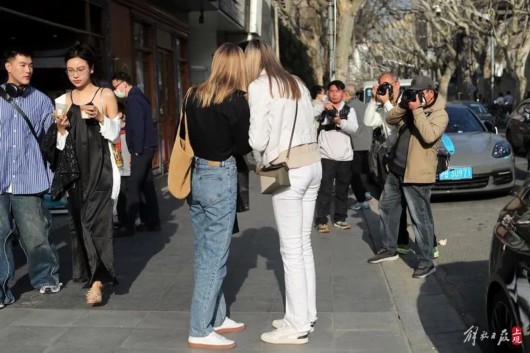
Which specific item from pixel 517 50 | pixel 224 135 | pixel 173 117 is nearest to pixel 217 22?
Answer: pixel 173 117

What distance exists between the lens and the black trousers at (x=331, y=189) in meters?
8.22

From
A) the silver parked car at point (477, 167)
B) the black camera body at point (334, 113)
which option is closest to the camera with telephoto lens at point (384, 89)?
the black camera body at point (334, 113)

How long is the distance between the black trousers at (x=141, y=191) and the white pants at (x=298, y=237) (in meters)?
4.02

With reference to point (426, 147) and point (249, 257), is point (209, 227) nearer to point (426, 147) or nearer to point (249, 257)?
point (426, 147)

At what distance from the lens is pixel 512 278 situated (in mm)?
3613

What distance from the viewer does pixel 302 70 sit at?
129 feet

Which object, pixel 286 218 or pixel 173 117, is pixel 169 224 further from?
pixel 173 117

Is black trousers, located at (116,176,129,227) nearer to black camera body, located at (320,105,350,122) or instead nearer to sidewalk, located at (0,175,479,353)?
sidewalk, located at (0,175,479,353)

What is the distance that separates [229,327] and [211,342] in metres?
0.35

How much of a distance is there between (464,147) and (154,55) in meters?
5.82

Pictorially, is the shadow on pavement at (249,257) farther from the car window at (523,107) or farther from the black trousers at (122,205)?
the car window at (523,107)

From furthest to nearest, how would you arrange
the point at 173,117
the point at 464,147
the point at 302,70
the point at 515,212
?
the point at 302,70, the point at 173,117, the point at 464,147, the point at 515,212

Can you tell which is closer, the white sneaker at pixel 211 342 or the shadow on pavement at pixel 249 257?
the white sneaker at pixel 211 342

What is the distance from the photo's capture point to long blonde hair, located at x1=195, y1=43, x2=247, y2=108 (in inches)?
162
